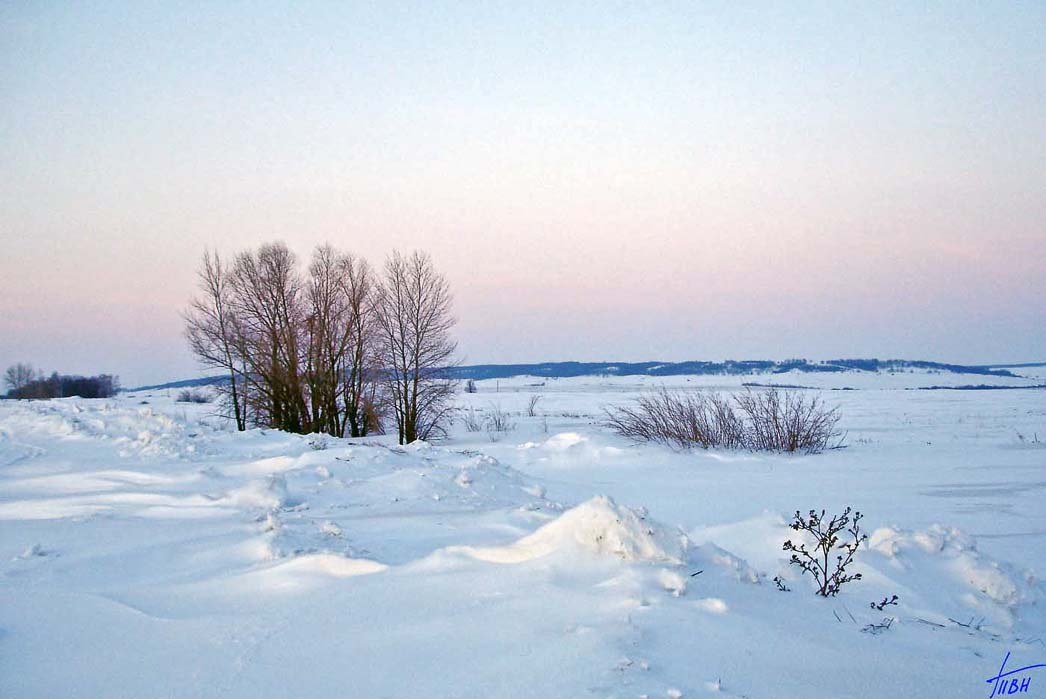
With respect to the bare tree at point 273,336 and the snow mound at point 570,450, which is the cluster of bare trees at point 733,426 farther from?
the bare tree at point 273,336

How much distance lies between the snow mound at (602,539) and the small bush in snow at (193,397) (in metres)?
51.0

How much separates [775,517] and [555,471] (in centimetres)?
685

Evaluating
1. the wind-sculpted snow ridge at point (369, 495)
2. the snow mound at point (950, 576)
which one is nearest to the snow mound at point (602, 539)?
the wind-sculpted snow ridge at point (369, 495)

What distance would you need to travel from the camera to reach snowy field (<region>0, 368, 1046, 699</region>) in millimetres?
2646

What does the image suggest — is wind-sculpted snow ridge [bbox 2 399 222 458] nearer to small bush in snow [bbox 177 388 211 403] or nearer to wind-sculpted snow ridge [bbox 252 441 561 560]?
wind-sculpted snow ridge [bbox 252 441 561 560]

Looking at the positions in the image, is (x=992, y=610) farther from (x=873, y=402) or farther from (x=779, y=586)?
(x=873, y=402)

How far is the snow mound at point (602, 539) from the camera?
12.6 ft

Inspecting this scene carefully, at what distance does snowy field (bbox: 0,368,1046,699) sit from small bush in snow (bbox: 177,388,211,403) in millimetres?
47061

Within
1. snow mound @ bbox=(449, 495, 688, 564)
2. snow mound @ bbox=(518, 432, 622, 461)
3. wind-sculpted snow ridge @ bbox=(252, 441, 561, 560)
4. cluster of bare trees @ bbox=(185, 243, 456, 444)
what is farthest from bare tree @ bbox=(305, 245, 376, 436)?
snow mound @ bbox=(449, 495, 688, 564)

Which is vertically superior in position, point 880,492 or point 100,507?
point 100,507

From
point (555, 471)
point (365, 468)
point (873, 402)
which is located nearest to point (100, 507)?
point (365, 468)

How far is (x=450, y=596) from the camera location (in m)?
3.42

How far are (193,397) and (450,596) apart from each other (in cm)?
5791

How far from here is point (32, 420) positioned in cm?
1357
